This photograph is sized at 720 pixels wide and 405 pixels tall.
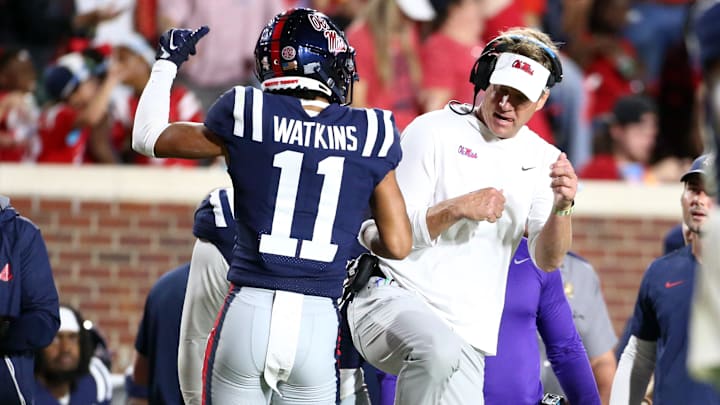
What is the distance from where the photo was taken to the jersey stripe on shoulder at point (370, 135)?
421 cm

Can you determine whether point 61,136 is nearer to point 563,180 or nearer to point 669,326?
point 669,326

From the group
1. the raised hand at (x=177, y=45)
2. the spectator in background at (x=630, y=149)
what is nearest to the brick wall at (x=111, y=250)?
the spectator in background at (x=630, y=149)

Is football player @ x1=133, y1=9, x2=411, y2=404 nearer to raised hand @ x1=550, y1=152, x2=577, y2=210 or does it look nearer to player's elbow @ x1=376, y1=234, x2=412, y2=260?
player's elbow @ x1=376, y1=234, x2=412, y2=260

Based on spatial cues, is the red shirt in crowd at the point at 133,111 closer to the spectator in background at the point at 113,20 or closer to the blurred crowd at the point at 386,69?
the blurred crowd at the point at 386,69

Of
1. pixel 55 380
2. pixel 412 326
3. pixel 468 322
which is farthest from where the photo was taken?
pixel 55 380

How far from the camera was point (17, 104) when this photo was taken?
9891 millimetres

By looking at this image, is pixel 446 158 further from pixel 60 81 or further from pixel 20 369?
pixel 60 81

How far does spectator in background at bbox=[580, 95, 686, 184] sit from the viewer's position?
33.4ft

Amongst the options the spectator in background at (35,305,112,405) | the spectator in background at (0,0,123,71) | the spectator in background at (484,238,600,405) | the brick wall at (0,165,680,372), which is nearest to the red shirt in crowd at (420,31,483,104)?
the brick wall at (0,165,680,372)

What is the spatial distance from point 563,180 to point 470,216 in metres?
0.35

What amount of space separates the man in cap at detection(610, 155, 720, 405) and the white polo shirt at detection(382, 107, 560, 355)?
59 centimetres

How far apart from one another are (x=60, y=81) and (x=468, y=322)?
572 centimetres

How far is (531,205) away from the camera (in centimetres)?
505

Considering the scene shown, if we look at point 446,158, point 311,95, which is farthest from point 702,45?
point 446,158
